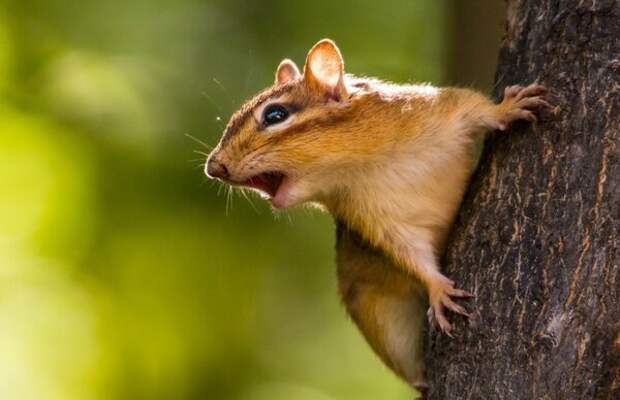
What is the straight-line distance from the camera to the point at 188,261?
8.17 meters

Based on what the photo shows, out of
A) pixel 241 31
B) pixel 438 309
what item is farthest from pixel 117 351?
pixel 438 309

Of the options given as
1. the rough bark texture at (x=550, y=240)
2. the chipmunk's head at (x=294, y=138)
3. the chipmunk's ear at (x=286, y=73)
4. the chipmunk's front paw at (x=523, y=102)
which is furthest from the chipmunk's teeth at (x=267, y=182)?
the chipmunk's front paw at (x=523, y=102)

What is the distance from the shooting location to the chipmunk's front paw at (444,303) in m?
3.89

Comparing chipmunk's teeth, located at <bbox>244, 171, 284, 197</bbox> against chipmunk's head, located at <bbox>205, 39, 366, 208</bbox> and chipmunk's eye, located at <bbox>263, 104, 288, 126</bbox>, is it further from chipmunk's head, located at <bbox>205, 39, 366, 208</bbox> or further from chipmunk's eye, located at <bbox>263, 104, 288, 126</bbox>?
chipmunk's eye, located at <bbox>263, 104, 288, 126</bbox>

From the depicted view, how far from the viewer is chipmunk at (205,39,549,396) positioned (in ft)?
14.5

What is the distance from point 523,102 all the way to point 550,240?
538mm

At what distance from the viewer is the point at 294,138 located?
4527 mm

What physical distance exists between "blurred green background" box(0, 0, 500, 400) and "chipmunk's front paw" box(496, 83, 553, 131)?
12.2 feet

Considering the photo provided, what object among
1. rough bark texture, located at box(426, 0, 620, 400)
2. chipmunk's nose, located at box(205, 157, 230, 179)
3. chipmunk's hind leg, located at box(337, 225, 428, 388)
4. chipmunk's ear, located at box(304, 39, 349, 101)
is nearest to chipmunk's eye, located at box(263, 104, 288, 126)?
chipmunk's ear, located at box(304, 39, 349, 101)

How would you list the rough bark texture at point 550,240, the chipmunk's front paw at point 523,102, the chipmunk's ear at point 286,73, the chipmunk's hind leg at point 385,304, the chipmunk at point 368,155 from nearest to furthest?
the rough bark texture at point 550,240
the chipmunk's front paw at point 523,102
the chipmunk at point 368,155
the chipmunk's hind leg at point 385,304
the chipmunk's ear at point 286,73

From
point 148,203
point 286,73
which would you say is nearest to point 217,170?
point 286,73

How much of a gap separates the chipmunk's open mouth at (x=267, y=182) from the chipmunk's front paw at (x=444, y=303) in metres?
0.92

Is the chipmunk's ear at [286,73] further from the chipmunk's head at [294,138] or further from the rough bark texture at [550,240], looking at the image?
the rough bark texture at [550,240]

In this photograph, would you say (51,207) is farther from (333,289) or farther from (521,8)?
(521,8)
